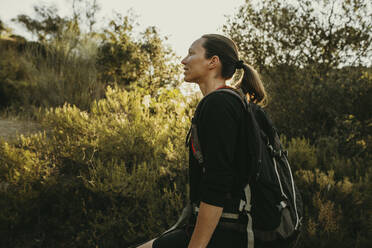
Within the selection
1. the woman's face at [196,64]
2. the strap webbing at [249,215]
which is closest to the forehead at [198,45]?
the woman's face at [196,64]

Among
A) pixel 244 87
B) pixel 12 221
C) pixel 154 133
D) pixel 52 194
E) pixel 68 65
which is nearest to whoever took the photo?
pixel 244 87

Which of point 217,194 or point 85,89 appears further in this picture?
point 85,89

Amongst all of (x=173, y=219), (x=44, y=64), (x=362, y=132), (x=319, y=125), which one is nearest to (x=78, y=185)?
(x=173, y=219)

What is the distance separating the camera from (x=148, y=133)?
412 centimetres

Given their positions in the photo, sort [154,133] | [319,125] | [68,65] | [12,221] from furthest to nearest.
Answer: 1. [68,65]
2. [319,125]
3. [154,133]
4. [12,221]

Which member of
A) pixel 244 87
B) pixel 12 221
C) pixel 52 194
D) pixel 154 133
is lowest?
pixel 12 221

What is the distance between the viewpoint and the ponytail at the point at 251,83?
166cm

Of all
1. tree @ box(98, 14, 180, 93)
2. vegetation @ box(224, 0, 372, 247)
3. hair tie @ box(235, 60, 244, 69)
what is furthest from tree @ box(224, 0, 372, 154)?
hair tie @ box(235, 60, 244, 69)

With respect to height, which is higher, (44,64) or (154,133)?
(44,64)

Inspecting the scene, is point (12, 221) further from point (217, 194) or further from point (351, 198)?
point (351, 198)

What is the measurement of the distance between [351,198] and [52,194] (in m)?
3.79

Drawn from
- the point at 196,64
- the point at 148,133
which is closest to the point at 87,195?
the point at 148,133

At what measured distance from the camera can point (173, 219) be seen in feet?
10.3

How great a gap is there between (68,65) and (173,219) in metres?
7.06
